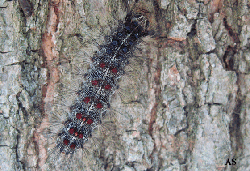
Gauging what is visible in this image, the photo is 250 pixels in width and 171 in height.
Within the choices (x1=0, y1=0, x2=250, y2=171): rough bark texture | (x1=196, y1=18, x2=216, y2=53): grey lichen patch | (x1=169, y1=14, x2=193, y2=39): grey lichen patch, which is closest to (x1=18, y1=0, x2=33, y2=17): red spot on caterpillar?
(x1=0, y1=0, x2=250, y2=171): rough bark texture

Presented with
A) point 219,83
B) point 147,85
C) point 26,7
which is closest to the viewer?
point 26,7

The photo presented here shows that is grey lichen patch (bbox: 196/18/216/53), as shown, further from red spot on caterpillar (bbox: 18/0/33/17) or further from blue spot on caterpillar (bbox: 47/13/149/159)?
red spot on caterpillar (bbox: 18/0/33/17)

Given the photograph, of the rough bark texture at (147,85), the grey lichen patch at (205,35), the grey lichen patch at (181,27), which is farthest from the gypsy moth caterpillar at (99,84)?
the grey lichen patch at (205,35)

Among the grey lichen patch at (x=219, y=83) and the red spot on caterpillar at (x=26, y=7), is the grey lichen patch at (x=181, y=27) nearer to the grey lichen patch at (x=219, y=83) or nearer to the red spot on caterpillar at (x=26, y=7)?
the grey lichen patch at (x=219, y=83)

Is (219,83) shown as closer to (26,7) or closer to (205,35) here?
(205,35)

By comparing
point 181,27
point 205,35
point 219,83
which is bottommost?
point 219,83

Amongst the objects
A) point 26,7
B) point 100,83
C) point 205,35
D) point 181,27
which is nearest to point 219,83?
point 205,35

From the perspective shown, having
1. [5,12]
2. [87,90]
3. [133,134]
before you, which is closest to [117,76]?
[87,90]
